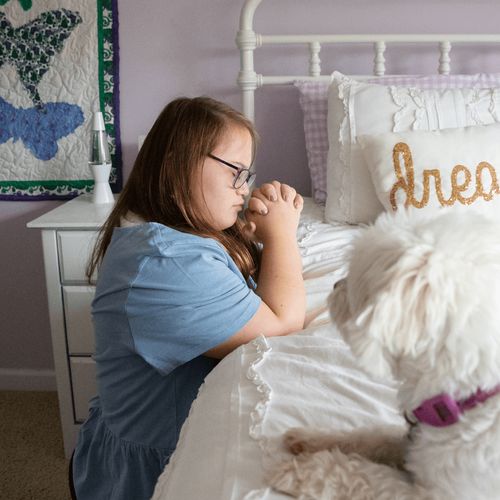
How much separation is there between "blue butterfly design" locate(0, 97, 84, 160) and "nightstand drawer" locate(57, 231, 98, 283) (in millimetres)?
565

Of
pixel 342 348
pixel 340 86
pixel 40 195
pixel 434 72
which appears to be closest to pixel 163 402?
pixel 342 348

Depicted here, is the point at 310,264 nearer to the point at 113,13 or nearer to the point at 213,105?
the point at 213,105

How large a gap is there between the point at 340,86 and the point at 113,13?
34.6 inches

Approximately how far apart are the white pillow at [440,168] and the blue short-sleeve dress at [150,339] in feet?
2.20

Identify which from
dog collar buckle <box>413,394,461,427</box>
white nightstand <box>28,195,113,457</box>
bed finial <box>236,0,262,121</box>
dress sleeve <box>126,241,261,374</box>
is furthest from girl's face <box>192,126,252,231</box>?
bed finial <box>236,0,262,121</box>

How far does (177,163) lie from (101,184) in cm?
99

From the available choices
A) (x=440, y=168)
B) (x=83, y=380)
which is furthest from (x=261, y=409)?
(x=83, y=380)

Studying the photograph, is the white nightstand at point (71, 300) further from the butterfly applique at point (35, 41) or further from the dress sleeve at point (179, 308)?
the dress sleeve at point (179, 308)

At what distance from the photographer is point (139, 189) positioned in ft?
3.59

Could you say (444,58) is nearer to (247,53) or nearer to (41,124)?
(247,53)

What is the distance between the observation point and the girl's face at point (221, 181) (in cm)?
107

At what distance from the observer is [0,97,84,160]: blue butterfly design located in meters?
2.16

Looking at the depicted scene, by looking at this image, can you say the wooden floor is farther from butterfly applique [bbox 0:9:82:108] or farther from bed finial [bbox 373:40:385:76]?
bed finial [bbox 373:40:385:76]

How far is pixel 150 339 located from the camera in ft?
3.03
